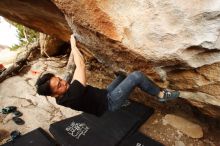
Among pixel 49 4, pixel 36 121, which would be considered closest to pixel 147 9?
pixel 49 4

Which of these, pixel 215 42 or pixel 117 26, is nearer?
pixel 215 42

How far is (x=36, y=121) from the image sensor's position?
18.1 feet

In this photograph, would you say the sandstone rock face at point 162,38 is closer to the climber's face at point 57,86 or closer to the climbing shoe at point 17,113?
the climber's face at point 57,86

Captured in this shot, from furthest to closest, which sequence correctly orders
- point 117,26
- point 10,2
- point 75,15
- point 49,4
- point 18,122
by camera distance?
point 18,122
point 10,2
point 49,4
point 75,15
point 117,26

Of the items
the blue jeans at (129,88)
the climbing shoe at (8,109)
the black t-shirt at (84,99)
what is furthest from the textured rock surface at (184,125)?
the climbing shoe at (8,109)

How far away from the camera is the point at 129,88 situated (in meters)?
3.69

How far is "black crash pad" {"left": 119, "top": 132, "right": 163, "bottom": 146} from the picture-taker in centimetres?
420

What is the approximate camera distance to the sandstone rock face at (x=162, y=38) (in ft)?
9.51

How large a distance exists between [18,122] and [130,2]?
3.62 m

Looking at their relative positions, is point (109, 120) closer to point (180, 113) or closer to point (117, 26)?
point (180, 113)

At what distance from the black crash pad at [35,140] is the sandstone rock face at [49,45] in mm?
2913

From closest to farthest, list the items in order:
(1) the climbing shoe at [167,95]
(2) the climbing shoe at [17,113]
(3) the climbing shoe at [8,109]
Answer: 1. (1) the climbing shoe at [167,95]
2. (2) the climbing shoe at [17,113]
3. (3) the climbing shoe at [8,109]

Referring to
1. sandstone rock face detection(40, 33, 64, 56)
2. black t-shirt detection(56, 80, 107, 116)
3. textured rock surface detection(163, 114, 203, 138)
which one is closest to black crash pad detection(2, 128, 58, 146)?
black t-shirt detection(56, 80, 107, 116)

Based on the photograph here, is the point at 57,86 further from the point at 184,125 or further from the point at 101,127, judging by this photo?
the point at 184,125
